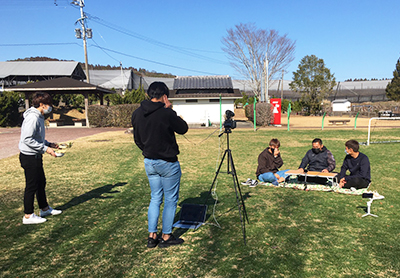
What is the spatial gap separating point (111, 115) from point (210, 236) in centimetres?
Answer: 2202

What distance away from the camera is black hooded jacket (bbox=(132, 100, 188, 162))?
3055mm

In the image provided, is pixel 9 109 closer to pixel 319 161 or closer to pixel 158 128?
pixel 319 161

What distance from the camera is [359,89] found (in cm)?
5456

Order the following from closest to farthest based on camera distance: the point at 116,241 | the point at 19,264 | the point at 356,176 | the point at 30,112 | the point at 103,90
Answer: the point at 19,264, the point at 116,241, the point at 30,112, the point at 356,176, the point at 103,90

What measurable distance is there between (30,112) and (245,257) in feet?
11.2

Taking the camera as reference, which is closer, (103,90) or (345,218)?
(345,218)

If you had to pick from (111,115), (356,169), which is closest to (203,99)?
(111,115)

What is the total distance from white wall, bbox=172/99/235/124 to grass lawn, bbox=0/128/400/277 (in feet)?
69.9

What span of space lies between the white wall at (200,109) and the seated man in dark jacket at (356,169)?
22.0 metres

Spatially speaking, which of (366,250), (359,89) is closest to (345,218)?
(366,250)

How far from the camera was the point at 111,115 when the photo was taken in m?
24.1

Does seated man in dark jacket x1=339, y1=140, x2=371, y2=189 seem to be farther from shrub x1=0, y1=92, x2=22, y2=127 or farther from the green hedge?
shrub x1=0, y1=92, x2=22, y2=127

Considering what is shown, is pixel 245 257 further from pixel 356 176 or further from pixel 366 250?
pixel 356 176

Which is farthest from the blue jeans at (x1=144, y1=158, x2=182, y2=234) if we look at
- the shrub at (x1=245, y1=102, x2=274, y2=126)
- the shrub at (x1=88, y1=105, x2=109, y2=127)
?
the shrub at (x1=88, y1=105, x2=109, y2=127)
